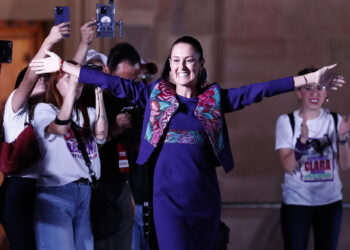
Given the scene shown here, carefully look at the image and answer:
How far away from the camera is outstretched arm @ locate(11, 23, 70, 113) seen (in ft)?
11.0

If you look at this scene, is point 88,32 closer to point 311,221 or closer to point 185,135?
point 185,135

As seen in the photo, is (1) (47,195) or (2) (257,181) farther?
(2) (257,181)

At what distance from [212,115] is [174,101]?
0.19 m

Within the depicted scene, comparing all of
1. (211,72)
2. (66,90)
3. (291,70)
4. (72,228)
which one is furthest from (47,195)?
(291,70)

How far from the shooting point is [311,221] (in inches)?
168

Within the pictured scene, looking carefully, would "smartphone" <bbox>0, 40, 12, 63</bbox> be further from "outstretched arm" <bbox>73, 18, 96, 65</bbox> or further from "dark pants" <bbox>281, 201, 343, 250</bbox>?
"dark pants" <bbox>281, 201, 343, 250</bbox>

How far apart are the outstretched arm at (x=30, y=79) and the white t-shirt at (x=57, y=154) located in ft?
0.42

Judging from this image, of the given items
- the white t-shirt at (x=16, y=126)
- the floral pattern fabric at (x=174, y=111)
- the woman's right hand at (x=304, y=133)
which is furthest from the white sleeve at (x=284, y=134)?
the white t-shirt at (x=16, y=126)

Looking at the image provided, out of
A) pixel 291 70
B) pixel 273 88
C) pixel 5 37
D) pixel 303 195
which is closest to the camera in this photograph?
pixel 273 88

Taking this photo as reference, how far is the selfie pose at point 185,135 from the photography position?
9.84ft

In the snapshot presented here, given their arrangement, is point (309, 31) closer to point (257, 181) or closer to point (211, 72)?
point (211, 72)

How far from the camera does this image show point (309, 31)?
220 inches

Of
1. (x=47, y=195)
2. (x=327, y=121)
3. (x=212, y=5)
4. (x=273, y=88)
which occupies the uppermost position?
(x=212, y=5)

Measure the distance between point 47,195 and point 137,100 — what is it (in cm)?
69
